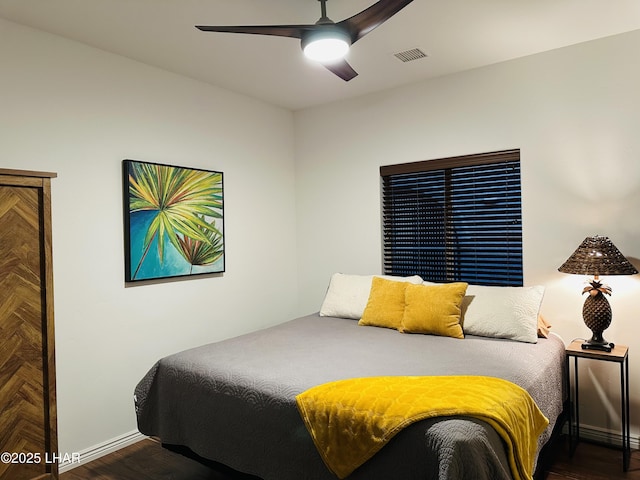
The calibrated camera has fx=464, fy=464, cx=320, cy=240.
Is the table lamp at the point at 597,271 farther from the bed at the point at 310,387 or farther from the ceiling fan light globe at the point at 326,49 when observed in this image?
the ceiling fan light globe at the point at 326,49

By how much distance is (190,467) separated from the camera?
2.77m

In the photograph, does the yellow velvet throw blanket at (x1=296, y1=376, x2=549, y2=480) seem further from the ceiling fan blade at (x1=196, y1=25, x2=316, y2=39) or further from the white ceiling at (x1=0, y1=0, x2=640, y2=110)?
the white ceiling at (x1=0, y1=0, x2=640, y2=110)

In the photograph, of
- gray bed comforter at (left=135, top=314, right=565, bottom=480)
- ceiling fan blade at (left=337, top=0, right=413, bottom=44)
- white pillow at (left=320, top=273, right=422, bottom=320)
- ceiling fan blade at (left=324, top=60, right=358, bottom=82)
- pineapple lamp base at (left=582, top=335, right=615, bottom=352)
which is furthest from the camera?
white pillow at (left=320, top=273, right=422, bottom=320)

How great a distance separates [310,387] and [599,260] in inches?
72.7

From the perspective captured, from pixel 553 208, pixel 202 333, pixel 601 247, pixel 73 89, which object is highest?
pixel 73 89

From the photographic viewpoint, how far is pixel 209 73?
138 inches

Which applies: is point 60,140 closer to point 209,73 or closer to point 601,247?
point 209,73

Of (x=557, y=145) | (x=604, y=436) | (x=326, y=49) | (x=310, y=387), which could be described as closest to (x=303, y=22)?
(x=326, y=49)

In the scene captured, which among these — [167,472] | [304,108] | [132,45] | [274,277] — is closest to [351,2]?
[132,45]

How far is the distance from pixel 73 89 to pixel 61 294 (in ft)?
4.14

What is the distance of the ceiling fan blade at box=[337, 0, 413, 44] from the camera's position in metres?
1.86

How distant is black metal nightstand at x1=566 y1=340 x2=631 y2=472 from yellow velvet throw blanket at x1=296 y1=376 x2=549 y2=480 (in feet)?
2.92

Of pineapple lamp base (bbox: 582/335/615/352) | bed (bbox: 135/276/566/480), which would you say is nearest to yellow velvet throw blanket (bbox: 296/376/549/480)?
bed (bbox: 135/276/566/480)

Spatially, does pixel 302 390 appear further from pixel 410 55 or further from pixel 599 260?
pixel 410 55
